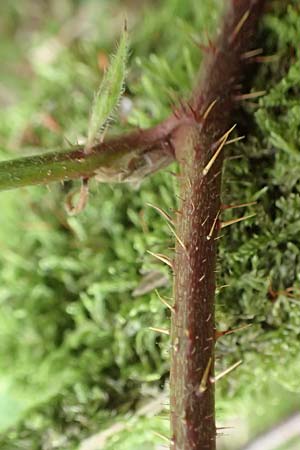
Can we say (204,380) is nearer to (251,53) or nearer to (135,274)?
(135,274)

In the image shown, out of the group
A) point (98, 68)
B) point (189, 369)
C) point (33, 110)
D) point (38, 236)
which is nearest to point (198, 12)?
point (98, 68)

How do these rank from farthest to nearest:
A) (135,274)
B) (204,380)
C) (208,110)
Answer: (135,274)
(208,110)
(204,380)

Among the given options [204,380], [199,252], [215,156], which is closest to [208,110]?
[215,156]

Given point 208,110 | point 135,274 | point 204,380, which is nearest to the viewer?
point 204,380

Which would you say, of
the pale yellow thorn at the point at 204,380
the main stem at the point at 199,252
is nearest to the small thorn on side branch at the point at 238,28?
the main stem at the point at 199,252

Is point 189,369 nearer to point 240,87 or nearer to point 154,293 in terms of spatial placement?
point 154,293

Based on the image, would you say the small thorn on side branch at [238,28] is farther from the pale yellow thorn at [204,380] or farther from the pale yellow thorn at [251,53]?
the pale yellow thorn at [204,380]
